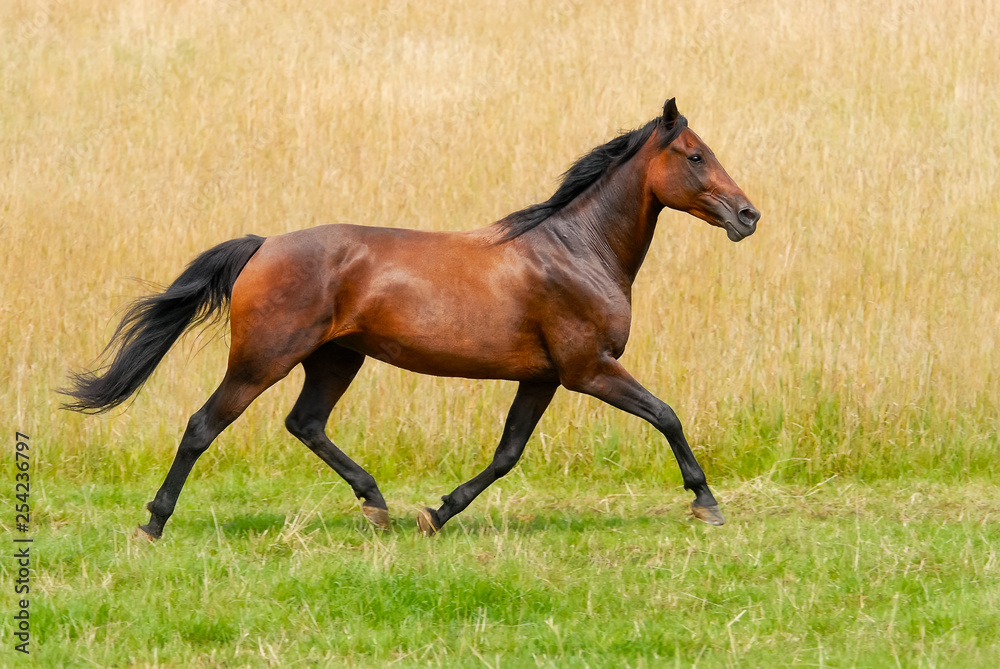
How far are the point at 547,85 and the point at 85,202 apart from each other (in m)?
5.79

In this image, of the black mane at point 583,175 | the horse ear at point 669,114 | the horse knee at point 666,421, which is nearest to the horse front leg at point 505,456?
the horse knee at point 666,421

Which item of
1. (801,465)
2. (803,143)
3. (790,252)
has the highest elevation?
(803,143)

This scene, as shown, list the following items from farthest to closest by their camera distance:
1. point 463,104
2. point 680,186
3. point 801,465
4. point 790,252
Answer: point 463,104 → point 790,252 → point 801,465 → point 680,186

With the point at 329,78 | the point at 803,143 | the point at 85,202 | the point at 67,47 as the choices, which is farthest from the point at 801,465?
the point at 67,47

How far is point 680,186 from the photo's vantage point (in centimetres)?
569

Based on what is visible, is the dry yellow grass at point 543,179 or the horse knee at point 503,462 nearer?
the horse knee at point 503,462

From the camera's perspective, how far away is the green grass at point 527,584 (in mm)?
4168

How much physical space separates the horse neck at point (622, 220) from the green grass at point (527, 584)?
1448mm

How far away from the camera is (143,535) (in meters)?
5.48

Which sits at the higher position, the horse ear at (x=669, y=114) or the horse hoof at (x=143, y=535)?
the horse ear at (x=669, y=114)

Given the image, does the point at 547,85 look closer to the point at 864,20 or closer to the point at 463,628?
the point at 864,20

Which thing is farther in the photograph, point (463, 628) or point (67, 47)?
point (67, 47)

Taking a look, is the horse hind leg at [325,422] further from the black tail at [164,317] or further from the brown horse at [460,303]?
the black tail at [164,317]

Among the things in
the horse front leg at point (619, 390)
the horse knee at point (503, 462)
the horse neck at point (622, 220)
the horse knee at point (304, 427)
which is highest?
the horse neck at point (622, 220)
